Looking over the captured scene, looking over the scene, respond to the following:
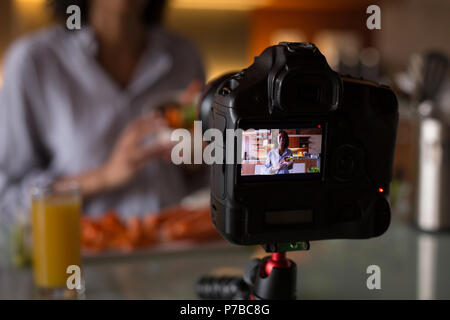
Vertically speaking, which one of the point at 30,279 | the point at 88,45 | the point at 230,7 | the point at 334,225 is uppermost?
the point at 230,7

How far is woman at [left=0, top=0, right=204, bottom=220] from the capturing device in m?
1.30

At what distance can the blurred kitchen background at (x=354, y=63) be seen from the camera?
830 mm

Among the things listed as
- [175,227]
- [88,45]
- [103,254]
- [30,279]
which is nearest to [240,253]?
[175,227]

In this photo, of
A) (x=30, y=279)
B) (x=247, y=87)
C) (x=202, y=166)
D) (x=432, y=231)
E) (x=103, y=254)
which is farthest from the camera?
(x=202, y=166)

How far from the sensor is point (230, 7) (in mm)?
3141

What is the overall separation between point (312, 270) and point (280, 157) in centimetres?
40

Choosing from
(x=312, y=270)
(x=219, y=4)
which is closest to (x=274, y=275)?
(x=312, y=270)

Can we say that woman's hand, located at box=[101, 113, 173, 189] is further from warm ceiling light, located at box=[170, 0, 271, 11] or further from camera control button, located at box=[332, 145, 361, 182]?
warm ceiling light, located at box=[170, 0, 271, 11]

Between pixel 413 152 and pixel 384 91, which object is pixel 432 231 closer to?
pixel 413 152

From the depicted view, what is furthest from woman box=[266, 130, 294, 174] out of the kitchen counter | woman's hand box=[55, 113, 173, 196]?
woman's hand box=[55, 113, 173, 196]

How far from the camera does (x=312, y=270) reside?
0.87m

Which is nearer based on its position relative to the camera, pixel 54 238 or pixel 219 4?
pixel 54 238

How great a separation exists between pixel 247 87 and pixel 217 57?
8.83ft

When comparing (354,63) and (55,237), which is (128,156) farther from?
(354,63)
